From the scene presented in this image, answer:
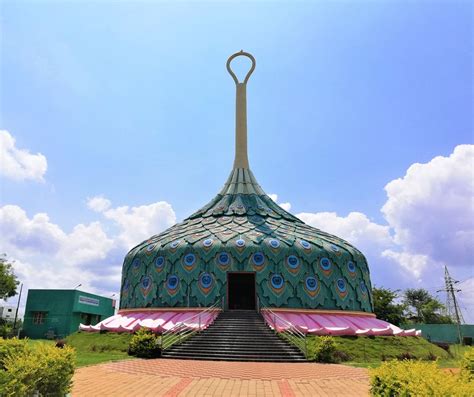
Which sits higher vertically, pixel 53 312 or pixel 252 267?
pixel 252 267

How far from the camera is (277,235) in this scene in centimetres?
2028

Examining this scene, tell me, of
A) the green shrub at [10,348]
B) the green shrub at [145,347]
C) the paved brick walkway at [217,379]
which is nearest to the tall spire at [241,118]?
the green shrub at [145,347]

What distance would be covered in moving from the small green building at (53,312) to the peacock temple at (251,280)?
15.4m

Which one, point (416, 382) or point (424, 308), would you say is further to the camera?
point (424, 308)

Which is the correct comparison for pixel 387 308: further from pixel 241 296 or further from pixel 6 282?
pixel 6 282

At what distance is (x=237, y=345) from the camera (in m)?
13.5

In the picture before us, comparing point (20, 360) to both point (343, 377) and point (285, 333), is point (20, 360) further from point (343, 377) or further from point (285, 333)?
point (285, 333)

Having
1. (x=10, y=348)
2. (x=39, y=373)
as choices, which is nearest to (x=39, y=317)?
(x=10, y=348)

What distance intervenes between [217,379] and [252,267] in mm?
9882

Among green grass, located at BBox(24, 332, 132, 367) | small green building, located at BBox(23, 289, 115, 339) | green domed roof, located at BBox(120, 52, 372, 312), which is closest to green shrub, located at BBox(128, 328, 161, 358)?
green grass, located at BBox(24, 332, 132, 367)

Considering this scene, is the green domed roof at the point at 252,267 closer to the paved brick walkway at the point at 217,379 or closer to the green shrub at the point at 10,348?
the paved brick walkway at the point at 217,379

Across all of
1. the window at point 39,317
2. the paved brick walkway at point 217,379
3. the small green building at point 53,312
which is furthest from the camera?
the window at point 39,317

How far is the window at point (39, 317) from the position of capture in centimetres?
3409

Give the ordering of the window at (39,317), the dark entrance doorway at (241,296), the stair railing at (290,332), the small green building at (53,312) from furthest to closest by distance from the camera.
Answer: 1. the window at (39,317)
2. the small green building at (53,312)
3. the dark entrance doorway at (241,296)
4. the stair railing at (290,332)
